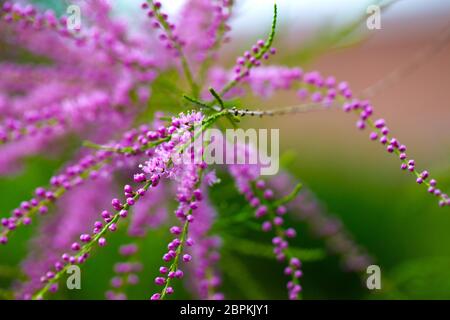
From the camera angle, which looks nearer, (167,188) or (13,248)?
(167,188)

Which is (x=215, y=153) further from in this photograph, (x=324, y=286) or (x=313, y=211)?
(x=324, y=286)

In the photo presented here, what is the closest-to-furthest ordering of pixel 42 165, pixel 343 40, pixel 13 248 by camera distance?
pixel 343 40, pixel 42 165, pixel 13 248

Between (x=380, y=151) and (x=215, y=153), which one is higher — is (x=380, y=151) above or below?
above

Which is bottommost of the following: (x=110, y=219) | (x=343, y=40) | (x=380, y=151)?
(x=110, y=219)

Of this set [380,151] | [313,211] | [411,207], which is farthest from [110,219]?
[380,151]

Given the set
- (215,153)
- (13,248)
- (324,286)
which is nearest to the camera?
(215,153)

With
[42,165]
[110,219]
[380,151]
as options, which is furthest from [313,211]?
[380,151]

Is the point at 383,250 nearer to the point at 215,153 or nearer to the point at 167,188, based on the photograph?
the point at 167,188
